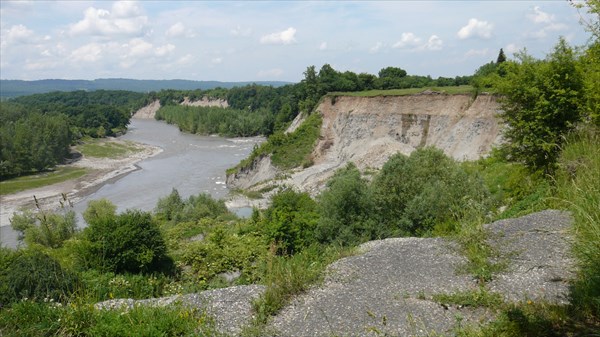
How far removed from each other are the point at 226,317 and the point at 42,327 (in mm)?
2764

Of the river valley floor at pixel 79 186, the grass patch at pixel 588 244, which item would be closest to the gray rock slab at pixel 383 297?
the grass patch at pixel 588 244

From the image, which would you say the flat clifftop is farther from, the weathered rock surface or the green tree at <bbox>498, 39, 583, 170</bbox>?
the weathered rock surface

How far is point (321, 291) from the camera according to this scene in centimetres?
746

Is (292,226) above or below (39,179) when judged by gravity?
above

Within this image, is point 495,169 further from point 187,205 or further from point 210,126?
point 210,126

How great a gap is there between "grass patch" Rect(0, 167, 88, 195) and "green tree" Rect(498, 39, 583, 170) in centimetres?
5525

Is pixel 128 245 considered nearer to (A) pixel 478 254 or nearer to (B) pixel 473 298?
(A) pixel 478 254

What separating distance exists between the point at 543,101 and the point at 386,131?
34.5 meters

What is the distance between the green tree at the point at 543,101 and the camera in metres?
12.4

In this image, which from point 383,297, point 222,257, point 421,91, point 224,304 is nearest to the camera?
point 383,297

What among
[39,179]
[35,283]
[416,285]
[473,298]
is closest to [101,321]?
[35,283]

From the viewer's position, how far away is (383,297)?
278 inches

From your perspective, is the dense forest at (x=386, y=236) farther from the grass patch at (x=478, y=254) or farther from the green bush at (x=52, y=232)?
the green bush at (x=52, y=232)

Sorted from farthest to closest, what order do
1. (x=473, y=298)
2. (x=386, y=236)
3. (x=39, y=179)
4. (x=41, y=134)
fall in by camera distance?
(x=41, y=134)
(x=39, y=179)
(x=386, y=236)
(x=473, y=298)
